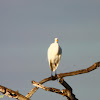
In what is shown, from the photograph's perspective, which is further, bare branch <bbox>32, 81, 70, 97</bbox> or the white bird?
the white bird

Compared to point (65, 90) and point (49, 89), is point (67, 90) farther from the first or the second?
point (49, 89)

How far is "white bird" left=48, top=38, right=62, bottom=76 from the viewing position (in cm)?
1536

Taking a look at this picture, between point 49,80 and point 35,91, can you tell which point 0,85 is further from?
point 49,80

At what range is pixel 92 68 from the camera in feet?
35.3

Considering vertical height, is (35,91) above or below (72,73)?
below

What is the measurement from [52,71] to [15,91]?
4.89 meters

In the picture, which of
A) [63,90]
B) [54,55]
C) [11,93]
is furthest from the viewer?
[54,55]

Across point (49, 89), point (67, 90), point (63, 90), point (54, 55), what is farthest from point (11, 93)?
point (54, 55)

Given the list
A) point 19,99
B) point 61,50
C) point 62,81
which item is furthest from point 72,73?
point 61,50

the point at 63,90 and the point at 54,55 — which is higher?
the point at 54,55

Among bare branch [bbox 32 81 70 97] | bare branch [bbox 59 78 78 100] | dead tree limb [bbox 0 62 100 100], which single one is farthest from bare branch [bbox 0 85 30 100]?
bare branch [bbox 59 78 78 100]

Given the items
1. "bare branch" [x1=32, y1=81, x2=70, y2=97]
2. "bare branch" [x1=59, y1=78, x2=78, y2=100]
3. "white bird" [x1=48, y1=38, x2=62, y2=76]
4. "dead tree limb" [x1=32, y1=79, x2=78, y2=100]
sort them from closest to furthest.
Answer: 1. "bare branch" [x1=32, y1=81, x2=70, y2=97]
2. "dead tree limb" [x1=32, y1=79, x2=78, y2=100]
3. "bare branch" [x1=59, y1=78, x2=78, y2=100]
4. "white bird" [x1=48, y1=38, x2=62, y2=76]

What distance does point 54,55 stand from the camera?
50.8 ft

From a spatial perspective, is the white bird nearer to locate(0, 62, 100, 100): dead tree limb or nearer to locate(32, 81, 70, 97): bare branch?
locate(0, 62, 100, 100): dead tree limb
